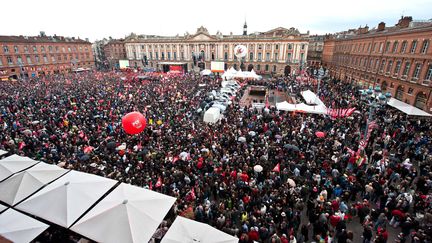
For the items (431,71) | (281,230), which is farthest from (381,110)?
(281,230)

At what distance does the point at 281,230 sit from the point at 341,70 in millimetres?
45566

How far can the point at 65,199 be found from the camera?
7184 millimetres

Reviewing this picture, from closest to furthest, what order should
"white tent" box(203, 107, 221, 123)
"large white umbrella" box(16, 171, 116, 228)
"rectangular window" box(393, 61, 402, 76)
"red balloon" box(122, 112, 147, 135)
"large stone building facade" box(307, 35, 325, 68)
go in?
"large white umbrella" box(16, 171, 116, 228)
"red balloon" box(122, 112, 147, 135)
"white tent" box(203, 107, 221, 123)
"rectangular window" box(393, 61, 402, 76)
"large stone building facade" box(307, 35, 325, 68)

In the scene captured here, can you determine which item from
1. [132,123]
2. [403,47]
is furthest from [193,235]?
[403,47]

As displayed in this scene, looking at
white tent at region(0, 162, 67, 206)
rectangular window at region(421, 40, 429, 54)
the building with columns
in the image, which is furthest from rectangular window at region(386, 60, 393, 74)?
white tent at region(0, 162, 67, 206)

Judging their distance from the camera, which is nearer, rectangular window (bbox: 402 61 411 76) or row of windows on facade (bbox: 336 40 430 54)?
row of windows on facade (bbox: 336 40 430 54)

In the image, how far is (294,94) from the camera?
101 ft

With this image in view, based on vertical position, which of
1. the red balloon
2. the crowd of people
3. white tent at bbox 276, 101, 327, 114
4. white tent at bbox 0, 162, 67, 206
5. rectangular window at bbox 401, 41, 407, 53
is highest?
rectangular window at bbox 401, 41, 407, 53

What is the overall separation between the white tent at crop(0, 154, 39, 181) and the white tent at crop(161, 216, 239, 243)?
7.82 m

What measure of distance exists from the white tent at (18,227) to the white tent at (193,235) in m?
3.89

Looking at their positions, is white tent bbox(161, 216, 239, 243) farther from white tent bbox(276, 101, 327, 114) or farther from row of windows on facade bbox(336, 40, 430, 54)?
row of windows on facade bbox(336, 40, 430, 54)

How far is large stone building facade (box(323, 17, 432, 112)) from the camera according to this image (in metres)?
21.0

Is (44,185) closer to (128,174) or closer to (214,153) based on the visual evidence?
(128,174)

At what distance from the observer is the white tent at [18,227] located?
20.1 ft
